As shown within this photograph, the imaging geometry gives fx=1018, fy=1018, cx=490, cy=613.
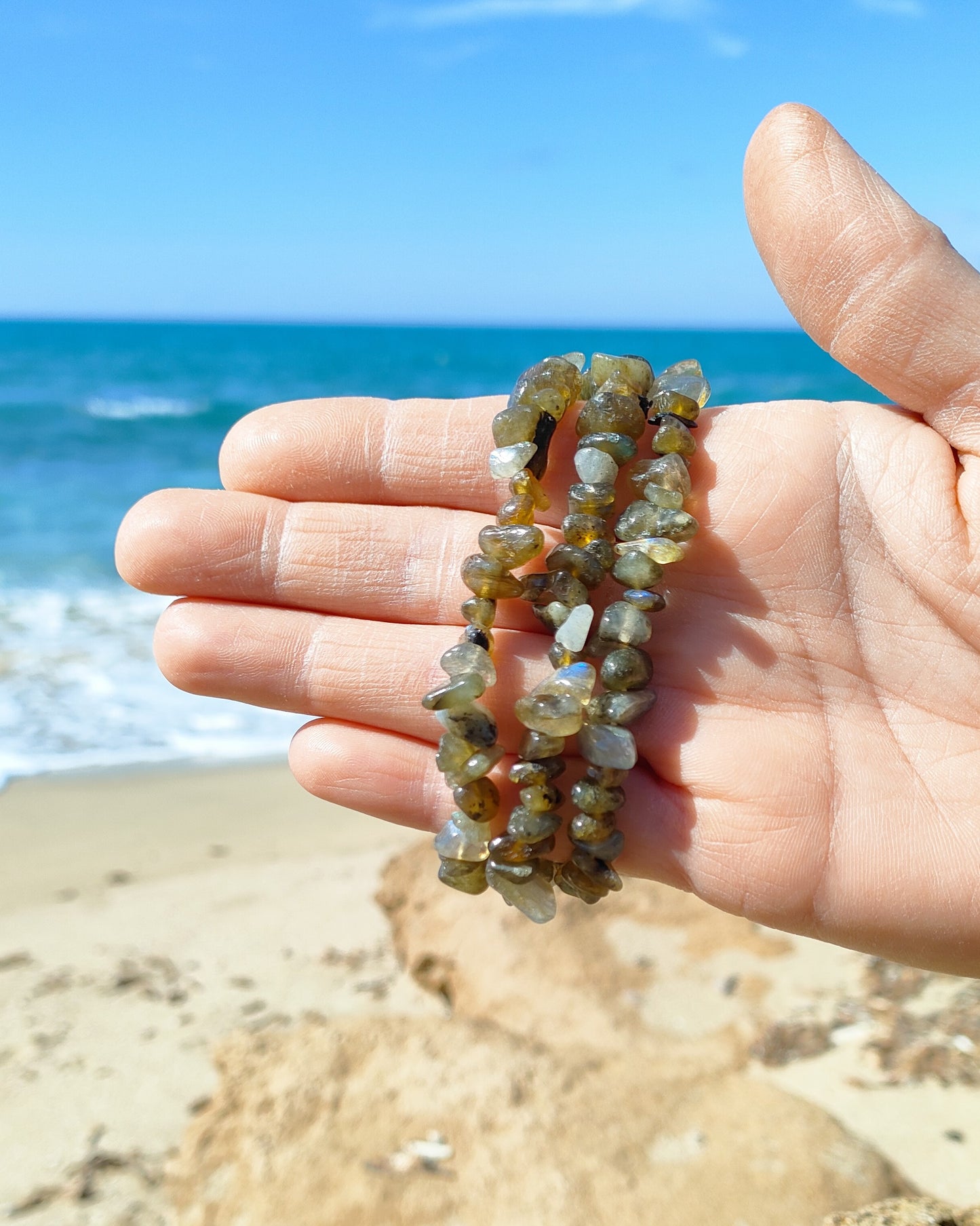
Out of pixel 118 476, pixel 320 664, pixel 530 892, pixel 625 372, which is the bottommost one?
pixel 118 476

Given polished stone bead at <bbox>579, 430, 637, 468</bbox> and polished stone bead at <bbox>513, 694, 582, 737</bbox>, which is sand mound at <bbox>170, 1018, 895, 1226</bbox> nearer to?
polished stone bead at <bbox>513, 694, 582, 737</bbox>

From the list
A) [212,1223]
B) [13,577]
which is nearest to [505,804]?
[212,1223]

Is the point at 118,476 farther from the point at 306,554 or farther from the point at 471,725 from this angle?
the point at 471,725

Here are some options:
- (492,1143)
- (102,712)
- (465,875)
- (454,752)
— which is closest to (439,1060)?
(492,1143)

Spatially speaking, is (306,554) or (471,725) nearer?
(471,725)

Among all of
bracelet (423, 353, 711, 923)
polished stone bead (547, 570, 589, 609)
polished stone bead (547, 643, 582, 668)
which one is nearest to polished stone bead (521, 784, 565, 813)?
bracelet (423, 353, 711, 923)

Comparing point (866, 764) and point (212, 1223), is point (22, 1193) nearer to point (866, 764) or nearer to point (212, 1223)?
point (212, 1223)

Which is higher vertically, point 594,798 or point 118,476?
point 594,798
